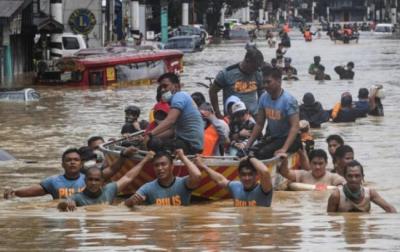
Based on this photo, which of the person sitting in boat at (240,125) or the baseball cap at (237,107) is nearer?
the person sitting in boat at (240,125)

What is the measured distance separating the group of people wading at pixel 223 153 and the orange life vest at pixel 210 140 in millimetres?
12

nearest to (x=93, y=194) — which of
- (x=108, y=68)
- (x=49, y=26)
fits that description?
(x=108, y=68)

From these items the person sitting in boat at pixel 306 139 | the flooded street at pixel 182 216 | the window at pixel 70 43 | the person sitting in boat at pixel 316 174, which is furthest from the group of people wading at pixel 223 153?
the window at pixel 70 43

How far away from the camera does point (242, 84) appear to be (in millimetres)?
17906

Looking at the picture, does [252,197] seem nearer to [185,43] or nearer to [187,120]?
[187,120]

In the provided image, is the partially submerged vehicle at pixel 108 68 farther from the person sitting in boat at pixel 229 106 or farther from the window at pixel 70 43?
the person sitting in boat at pixel 229 106

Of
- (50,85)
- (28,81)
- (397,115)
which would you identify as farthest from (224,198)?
(28,81)

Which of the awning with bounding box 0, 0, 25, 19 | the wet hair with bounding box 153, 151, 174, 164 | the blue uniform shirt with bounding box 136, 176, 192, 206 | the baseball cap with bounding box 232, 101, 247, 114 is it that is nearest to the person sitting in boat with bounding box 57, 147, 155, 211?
the blue uniform shirt with bounding box 136, 176, 192, 206

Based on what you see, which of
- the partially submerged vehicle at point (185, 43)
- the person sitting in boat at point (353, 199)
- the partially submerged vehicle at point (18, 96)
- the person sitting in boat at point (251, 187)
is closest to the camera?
the person sitting in boat at point (353, 199)

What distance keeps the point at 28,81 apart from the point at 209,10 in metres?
66.4

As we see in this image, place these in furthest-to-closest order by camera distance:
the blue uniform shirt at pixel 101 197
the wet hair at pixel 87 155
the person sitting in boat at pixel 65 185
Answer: the wet hair at pixel 87 155 → the person sitting in boat at pixel 65 185 → the blue uniform shirt at pixel 101 197

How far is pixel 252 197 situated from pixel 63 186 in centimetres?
220

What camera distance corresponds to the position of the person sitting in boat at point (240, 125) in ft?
54.0

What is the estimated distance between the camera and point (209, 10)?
110938 mm
